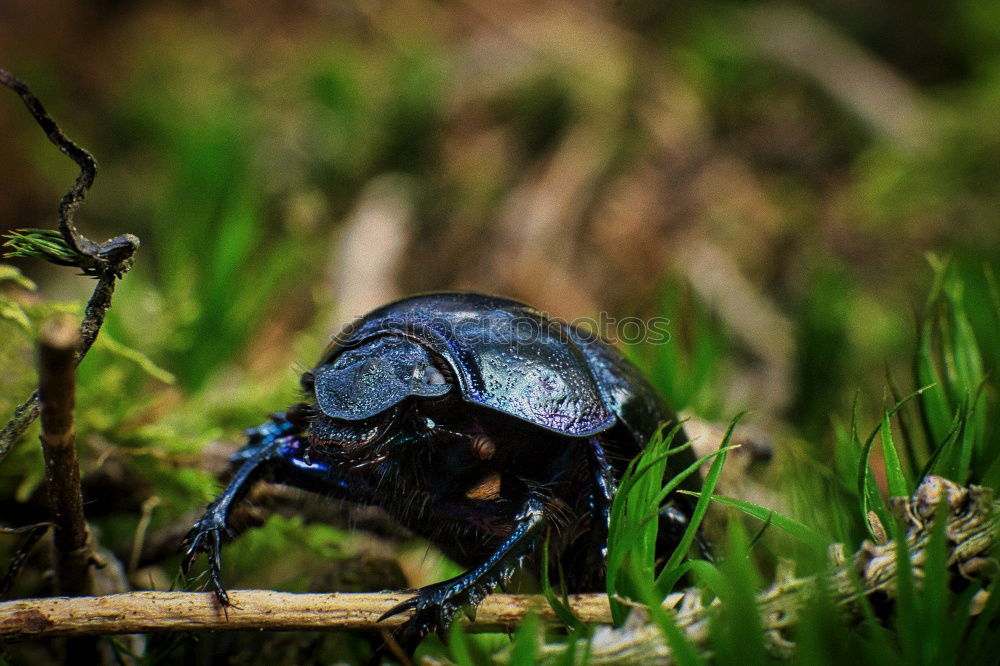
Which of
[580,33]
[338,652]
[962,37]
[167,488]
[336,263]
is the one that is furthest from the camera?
[580,33]

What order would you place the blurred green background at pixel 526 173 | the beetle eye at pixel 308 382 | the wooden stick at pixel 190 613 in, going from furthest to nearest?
the blurred green background at pixel 526 173, the beetle eye at pixel 308 382, the wooden stick at pixel 190 613

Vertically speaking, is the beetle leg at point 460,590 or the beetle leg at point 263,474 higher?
the beetle leg at point 263,474

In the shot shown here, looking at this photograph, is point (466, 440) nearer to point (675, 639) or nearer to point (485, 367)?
point (485, 367)

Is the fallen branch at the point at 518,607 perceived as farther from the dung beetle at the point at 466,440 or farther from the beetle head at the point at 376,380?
the beetle head at the point at 376,380

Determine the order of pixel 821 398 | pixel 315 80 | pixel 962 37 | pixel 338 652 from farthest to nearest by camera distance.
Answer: pixel 962 37
pixel 315 80
pixel 821 398
pixel 338 652

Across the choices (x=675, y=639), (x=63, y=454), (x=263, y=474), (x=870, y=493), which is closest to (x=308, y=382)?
(x=263, y=474)

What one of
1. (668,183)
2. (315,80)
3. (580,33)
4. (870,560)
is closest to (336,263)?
(315,80)

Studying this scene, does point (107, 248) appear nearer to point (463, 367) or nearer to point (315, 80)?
point (463, 367)

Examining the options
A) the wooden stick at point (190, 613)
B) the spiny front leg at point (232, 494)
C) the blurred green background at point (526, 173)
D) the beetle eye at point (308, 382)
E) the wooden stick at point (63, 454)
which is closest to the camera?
the wooden stick at point (63, 454)

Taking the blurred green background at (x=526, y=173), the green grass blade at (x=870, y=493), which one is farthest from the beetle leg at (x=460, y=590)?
the blurred green background at (x=526, y=173)
